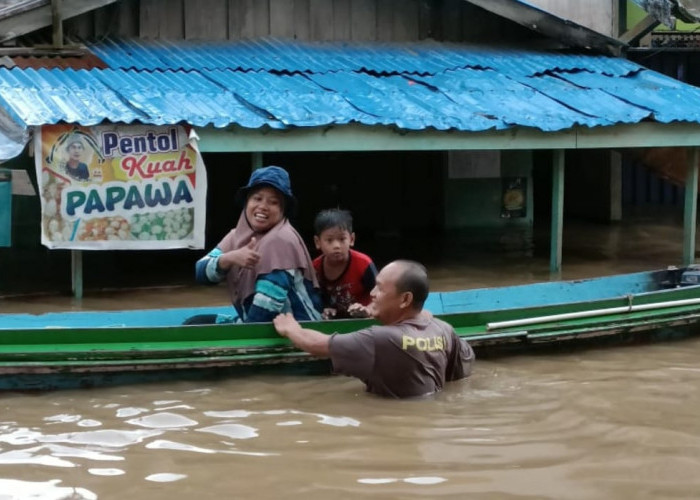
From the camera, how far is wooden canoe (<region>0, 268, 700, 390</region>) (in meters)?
6.46

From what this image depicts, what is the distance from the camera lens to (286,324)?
6570mm

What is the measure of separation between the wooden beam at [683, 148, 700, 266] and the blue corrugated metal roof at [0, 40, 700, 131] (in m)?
0.65

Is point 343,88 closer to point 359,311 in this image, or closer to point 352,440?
point 359,311

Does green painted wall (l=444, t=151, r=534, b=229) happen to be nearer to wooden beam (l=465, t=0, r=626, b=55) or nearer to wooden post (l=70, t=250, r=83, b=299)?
wooden beam (l=465, t=0, r=626, b=55)

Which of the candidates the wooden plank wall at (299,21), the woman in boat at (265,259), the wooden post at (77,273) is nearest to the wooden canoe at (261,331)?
the woman in boat at (265,259)

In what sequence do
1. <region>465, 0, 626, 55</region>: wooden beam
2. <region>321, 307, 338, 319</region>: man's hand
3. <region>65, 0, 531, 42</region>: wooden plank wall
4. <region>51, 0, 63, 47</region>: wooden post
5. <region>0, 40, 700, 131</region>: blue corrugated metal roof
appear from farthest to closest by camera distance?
<region>465, 0, 626, 55</region>: wooden beam, <region>65, 0, 531, 42</region>: wooden plank wall, <region>51, 0, 63, 47</region>: wooden post, <region>0, 40, 700, 131</region>: blue corrugated metal roof, <region>321, 307, 338, 319</region>: man's hand

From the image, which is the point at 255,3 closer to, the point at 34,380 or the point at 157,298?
the point at 157,298

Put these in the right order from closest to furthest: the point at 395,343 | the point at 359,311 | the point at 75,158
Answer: the point at 395,343
the point at 359,311
the point at 75,158

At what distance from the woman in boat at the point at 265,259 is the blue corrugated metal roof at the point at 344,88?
125 inches

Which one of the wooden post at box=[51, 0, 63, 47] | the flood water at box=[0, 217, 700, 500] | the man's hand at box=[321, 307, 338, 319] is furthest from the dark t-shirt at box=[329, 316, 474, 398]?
the wooden post at box=[51, 0, 63, 47]

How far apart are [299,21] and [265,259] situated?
22.8 feet

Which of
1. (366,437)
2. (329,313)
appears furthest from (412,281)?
(329,313)

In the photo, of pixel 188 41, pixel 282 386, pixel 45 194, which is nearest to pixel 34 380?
pixel 282 386

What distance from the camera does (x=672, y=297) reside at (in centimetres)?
860
